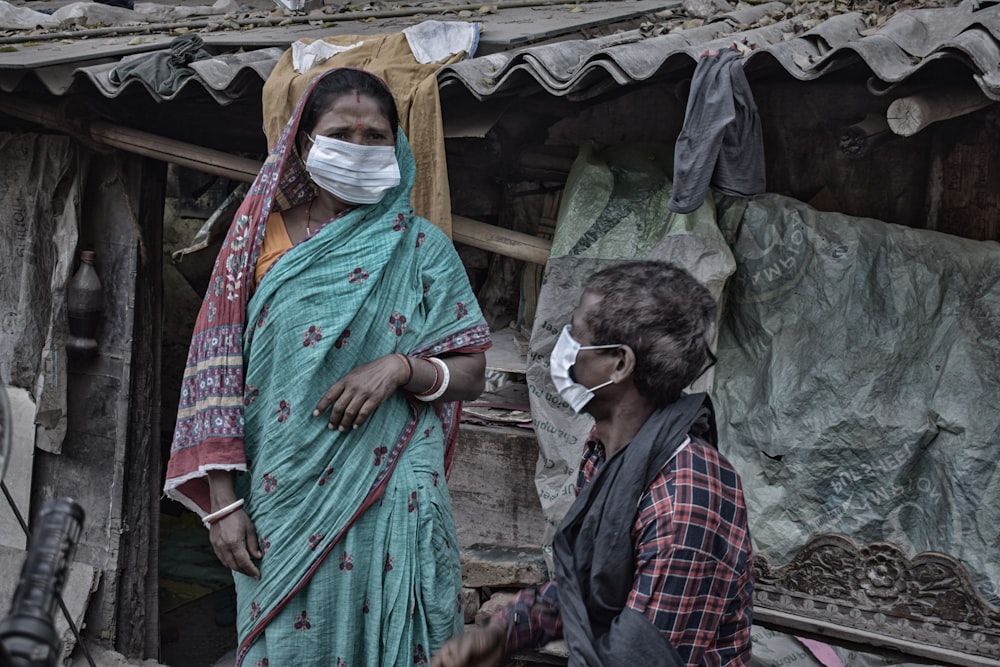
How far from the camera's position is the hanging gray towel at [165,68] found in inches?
158

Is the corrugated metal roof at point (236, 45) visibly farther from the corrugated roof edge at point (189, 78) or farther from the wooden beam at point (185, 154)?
the wooden beam at point (185, 154)

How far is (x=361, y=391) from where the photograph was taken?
100 inches

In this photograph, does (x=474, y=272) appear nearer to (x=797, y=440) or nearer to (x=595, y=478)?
(x=797, y=440)

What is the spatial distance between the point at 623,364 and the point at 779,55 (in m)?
1.58

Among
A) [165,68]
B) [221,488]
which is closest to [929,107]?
[221,488]

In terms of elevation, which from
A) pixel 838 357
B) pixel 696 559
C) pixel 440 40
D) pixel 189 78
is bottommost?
pixel 696 559

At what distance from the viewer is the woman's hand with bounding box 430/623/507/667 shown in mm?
2061

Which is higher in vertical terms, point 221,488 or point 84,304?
point 84,304

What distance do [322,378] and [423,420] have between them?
30 cm

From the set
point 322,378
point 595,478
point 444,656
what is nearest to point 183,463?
point 322,378

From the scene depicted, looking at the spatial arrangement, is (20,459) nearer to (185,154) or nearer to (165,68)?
(185,154)

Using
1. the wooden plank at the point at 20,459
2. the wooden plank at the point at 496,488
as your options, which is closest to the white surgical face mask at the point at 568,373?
the wooden plank at the point at 496,488

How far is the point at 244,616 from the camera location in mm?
2652

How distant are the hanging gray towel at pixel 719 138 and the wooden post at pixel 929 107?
0.43 m
